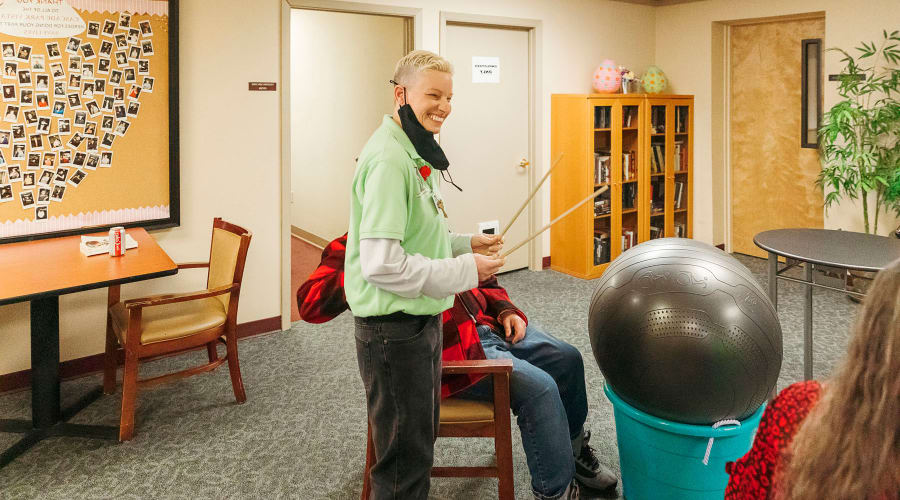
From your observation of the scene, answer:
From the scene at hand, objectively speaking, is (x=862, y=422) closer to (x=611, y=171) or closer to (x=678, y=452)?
(x=678, y=452)

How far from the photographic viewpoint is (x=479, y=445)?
8.81 ft

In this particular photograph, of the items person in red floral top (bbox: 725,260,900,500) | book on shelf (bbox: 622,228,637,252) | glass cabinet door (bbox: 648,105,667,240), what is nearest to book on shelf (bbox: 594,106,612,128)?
glass cabinet door (bbox: 648,105,667,240)

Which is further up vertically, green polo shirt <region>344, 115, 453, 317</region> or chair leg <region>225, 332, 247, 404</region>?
green polo shirt <region>344, 115, 453, 317</region>

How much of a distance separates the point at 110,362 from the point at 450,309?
206cm

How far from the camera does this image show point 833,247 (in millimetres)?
2709

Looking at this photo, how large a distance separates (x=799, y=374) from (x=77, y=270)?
11.4ft

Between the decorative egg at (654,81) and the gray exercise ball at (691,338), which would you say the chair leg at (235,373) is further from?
the decorative egg at (654,81)

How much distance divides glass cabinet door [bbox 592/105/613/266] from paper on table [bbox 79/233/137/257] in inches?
142

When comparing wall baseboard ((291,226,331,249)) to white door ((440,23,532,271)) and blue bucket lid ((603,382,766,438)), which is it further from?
blue bucket lid ((603,382,766,438))

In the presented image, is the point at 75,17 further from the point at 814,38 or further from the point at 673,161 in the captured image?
the point at 814,38

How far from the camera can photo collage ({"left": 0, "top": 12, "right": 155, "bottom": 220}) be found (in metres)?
3.05

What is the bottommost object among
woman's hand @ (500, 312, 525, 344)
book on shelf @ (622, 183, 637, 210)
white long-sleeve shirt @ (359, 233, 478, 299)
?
woman's hand @ (500, 312, 525, 344)

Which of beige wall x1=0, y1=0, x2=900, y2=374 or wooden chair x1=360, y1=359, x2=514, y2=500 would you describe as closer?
wooden chair x1=360, y1=359, x2=514, y2=500

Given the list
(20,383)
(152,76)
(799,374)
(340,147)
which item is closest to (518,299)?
(799,374)
